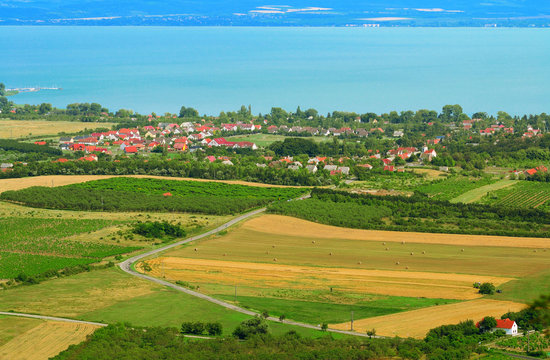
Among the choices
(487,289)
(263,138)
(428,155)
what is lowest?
(487,289)

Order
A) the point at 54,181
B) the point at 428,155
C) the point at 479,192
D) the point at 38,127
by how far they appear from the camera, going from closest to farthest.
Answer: the point at 479,192 < the point at 54,181 < the point at 428,155 < the point at 38,127

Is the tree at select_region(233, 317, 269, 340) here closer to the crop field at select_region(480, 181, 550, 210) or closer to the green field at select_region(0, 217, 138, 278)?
the green field at select_region(0, 217, 138, 278)

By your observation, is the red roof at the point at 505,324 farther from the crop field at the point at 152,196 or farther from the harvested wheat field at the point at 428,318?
the crop field at the point at 152,196

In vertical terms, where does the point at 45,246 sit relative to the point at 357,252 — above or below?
below

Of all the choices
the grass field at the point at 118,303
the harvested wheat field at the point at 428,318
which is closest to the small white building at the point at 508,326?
the harvested wheat field at the point at 428,318

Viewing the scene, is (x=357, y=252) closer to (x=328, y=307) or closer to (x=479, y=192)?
(x=328, y=307)

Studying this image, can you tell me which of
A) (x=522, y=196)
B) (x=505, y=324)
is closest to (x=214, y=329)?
(x=505, y=324)

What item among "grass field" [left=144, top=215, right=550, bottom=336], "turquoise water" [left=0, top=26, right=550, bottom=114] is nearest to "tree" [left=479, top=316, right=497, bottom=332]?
"grass field" [left=144, top=215, right=550, bottom=336]
